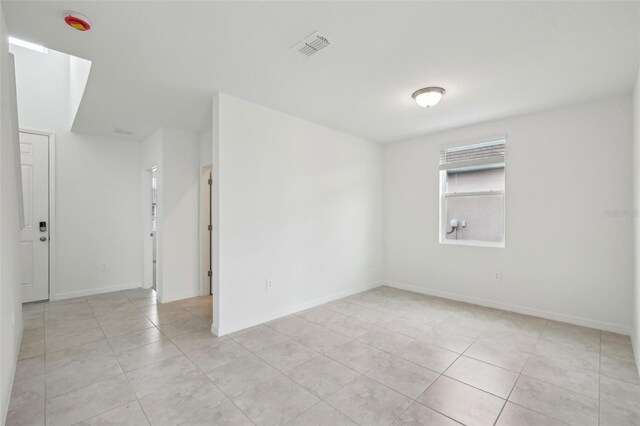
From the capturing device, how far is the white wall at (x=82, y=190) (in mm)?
4285

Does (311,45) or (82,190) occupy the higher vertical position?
(311,45)

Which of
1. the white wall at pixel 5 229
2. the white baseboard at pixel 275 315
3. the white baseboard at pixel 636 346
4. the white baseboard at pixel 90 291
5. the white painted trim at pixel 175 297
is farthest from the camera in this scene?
the white baseboard at pixel 90 291

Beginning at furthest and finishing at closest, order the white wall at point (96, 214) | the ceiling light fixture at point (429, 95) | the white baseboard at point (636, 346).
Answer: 1. the white wall at point (96, 214)
2. the ceiling light fixture at point (429, 95)
3. the white baseboard at point (636, 346)

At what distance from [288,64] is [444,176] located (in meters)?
3.21

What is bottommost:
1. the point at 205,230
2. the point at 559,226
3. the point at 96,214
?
the point at 205,230

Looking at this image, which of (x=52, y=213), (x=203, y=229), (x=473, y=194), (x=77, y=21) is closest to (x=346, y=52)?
(x=77, y=21)

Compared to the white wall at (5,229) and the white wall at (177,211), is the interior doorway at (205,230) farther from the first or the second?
the white wall at (5,229)

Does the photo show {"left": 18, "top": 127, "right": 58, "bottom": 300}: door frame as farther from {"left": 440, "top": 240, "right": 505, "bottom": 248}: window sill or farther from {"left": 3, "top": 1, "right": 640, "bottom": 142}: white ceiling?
{"left": 440, "top": 240, "right": 505, "bottom": 248}: window sill

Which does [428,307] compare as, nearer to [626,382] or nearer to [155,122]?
[626,382]

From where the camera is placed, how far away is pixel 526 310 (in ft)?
12.3

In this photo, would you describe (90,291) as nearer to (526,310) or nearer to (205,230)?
(205,230)

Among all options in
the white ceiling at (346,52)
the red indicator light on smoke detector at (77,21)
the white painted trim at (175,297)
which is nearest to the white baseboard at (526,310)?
the white ceiling at (346,52)

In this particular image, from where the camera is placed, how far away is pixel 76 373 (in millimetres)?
2350

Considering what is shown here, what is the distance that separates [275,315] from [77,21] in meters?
3.24
